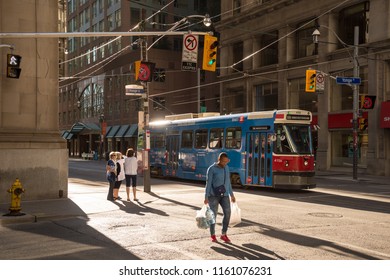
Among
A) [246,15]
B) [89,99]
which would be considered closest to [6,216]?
[246,15]

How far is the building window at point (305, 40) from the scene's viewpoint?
37.6 m

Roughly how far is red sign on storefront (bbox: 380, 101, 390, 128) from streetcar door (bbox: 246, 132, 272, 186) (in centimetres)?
1400

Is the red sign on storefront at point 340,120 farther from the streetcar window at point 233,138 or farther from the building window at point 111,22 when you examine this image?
the building window at point 111,22

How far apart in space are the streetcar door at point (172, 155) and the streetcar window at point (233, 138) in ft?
16.4

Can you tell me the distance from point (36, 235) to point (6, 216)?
2400 mm

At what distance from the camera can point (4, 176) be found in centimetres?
1570

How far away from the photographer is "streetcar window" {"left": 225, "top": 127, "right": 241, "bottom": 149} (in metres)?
21.6

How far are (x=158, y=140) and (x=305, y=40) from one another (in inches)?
658

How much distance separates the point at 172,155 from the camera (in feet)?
89.4

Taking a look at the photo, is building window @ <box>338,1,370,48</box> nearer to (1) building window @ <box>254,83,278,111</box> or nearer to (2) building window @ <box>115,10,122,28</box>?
(1) building window @ <box>254,83,278,111</box>

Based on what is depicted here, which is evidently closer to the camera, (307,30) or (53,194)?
(53,194)

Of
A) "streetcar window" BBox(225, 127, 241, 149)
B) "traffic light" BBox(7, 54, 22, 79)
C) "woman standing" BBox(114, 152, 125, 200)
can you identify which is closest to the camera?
"traffic light" BBox(7, 54, 22, 79)

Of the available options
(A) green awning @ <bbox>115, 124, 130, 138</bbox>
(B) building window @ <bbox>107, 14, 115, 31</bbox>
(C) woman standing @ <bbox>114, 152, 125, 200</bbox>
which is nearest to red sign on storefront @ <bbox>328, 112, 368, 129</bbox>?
(C) woman standing @ <bbox>114, 152, 125, 200</bbox>

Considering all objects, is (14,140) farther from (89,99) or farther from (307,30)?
(89,99)
